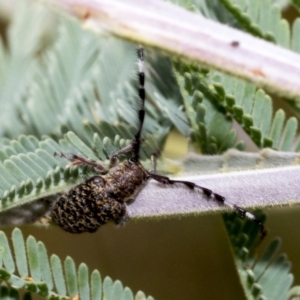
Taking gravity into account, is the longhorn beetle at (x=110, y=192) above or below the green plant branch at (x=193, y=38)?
below

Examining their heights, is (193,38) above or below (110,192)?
above

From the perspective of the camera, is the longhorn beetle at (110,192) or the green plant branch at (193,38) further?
the longhorn beetle at (110,192)

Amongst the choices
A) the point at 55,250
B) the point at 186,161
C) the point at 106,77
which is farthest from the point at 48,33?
the point at 186,161

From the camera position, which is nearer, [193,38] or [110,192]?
[193,38]

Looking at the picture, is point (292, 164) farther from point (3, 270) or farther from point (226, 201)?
point (3, 270)
